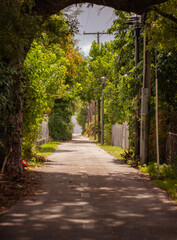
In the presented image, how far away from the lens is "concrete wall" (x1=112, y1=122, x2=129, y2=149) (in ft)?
83.9

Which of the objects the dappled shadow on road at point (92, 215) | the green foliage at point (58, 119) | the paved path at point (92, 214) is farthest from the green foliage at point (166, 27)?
the green foliage at point (58, 119)

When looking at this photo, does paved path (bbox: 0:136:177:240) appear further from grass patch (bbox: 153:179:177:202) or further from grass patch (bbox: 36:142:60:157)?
grass patch (bbox: 36:142:60:157)

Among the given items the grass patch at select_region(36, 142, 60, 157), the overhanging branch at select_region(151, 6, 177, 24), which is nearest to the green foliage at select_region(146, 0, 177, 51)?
the overhanging branch at select_region(151, 6, 177, 24)

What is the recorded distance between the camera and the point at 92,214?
19.3 ft

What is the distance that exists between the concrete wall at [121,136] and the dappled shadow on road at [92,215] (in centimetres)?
1653

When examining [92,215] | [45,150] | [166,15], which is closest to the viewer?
[92,215]

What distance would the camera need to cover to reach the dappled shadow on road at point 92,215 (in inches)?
188

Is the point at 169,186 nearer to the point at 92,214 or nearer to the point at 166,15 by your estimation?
the point at 92,214

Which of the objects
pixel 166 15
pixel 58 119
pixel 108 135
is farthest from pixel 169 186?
pixel 58 119

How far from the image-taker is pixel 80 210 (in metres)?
6.18

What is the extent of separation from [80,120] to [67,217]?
314 feet

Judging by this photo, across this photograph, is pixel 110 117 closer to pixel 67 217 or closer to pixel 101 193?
pixel 101 193

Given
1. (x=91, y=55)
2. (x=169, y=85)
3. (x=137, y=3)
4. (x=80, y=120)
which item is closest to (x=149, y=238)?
(x=137, y=3)

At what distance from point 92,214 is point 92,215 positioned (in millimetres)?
70
